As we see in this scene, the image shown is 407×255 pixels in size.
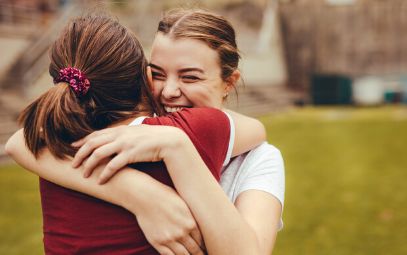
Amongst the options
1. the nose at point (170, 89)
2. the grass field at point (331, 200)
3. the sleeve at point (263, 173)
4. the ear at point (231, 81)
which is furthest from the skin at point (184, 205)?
the grass field at point (331, 200)

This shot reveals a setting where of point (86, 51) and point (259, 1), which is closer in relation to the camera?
point (86, 51)

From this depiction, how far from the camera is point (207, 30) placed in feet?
4.72

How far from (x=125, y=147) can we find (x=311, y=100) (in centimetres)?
1780

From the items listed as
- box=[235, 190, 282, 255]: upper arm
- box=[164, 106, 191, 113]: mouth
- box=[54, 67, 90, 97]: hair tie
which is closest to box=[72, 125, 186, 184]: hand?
box=[54, 67, 90, 97]: hair tie

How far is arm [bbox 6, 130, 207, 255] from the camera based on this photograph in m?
0.98

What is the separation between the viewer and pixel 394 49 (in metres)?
18.3

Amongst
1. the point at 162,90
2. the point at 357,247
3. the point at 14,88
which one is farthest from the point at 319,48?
the point at 162,90

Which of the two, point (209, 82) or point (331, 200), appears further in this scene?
point (331, 200)

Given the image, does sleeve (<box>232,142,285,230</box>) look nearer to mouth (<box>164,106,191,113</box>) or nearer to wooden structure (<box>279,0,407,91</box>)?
mouth (<box>164,106,191,113</box>)

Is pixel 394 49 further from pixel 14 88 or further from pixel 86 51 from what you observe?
pixel 86 51

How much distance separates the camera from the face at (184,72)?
→ 4.62ft

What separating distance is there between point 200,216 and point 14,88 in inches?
400

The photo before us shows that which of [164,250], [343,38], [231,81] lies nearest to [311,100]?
[343,38]

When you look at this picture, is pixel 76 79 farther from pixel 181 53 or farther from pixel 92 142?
pixel 181 53
